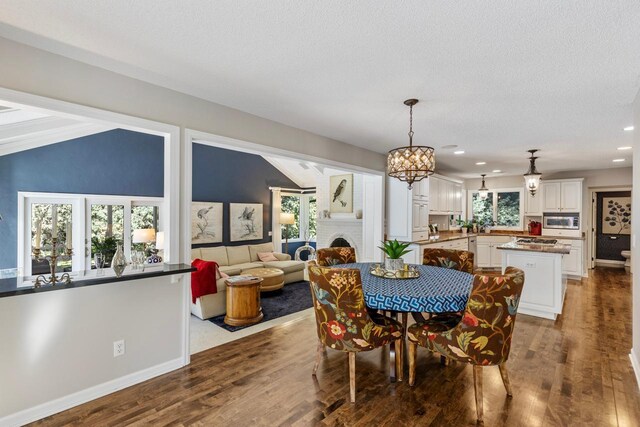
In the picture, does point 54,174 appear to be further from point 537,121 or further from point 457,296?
point 537,121

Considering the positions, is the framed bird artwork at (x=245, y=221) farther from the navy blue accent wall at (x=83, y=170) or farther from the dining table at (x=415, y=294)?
the dining table at (x=415, y=294)

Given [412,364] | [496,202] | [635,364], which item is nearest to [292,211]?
[496,202]

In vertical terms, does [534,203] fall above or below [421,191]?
below

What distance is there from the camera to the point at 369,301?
2359mm

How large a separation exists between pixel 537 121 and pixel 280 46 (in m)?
3.20

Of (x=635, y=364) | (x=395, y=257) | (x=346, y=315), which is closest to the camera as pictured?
(x=346, y=315)

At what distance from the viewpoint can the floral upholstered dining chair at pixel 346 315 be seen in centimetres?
232

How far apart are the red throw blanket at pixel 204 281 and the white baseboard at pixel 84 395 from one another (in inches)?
56.5

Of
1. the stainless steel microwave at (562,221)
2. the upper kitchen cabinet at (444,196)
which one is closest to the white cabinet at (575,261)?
the stainless steel microwave at (562,221)

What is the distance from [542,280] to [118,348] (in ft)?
16.4

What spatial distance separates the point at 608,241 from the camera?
27.4ft

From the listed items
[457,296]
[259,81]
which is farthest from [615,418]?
[259,81]

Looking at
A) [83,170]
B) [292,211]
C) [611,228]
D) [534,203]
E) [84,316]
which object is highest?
[83,170]

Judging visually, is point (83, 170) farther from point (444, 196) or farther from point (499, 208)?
point (499, 208)
